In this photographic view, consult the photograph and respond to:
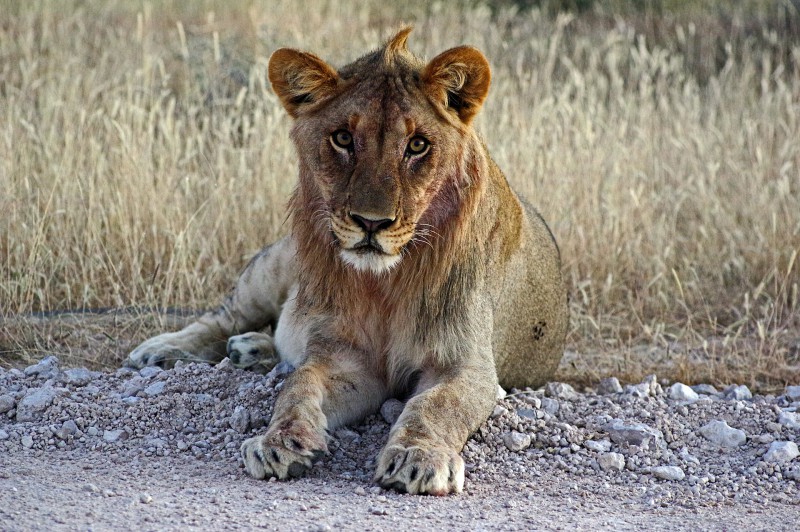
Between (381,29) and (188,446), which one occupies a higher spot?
(381,29)

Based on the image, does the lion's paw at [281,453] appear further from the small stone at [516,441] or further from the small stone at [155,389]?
the small stone at [155,389]

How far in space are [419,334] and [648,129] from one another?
4.40m

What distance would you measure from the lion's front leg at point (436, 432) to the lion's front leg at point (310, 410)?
232 millimetres

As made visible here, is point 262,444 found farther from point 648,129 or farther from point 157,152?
point 648,129

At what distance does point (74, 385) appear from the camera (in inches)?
182

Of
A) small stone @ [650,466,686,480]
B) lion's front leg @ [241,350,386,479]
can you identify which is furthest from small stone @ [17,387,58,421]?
small stone @ [650,466,686,480]

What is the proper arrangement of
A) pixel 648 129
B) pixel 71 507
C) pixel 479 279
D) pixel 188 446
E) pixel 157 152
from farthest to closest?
pixel 648 129, pixel 157 152, pixel 479 279, pixel 188 446, pixel 71 507

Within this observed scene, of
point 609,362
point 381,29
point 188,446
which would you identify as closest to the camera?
point 188,446

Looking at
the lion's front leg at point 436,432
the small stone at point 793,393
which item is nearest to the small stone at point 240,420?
the lion's front leg at point 436,432

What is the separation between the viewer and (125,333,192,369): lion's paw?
199 inches

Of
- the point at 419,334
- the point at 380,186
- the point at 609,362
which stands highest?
the point at 380,186

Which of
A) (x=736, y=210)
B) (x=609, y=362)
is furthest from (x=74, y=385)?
(x=736, y=210)

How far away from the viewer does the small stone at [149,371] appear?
477 cm

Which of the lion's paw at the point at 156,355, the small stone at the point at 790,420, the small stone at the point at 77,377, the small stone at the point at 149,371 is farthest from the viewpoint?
the lion's paw at the point at 156,355
